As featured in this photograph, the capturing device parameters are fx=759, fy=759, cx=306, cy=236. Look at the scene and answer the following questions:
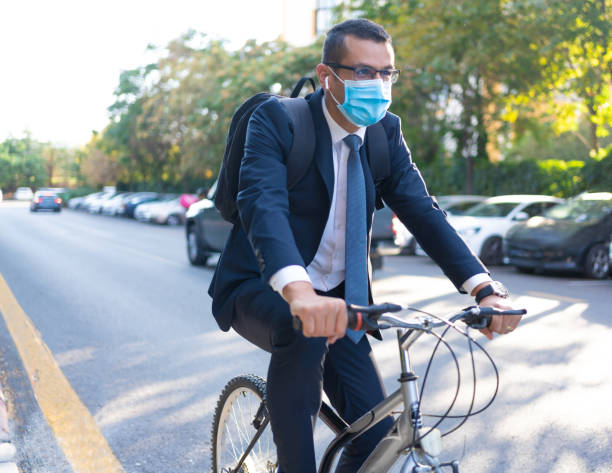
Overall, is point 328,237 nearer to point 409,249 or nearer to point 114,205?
point 409,249

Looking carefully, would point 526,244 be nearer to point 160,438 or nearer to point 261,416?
point 160,438

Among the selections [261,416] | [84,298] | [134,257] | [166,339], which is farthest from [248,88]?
[261,416]

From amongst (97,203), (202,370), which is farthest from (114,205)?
(202,370)

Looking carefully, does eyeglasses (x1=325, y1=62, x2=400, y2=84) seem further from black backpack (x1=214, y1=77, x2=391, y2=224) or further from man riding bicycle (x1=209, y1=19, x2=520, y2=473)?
black backpack (x1=214, y1=77, x2=391, y2=224)

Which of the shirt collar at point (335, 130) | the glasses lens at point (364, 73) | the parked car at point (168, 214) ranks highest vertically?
the glasses lens at point (364, 73)

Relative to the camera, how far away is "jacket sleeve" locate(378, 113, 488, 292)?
2.38 metres

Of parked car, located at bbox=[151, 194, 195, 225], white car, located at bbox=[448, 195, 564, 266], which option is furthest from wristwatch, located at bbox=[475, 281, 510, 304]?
parked car, located at bbox=[151, 194, 195, 225]

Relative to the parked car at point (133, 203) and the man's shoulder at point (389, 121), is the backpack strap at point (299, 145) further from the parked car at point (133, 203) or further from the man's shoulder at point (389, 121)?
the parked car at point (133, 203)

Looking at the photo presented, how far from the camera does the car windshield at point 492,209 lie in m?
14.9

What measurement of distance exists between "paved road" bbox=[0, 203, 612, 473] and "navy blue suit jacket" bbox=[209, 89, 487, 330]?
5.41 ft

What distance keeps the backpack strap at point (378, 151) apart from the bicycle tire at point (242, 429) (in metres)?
0.87

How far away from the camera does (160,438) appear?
13.5 feet

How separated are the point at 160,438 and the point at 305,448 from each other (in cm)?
198

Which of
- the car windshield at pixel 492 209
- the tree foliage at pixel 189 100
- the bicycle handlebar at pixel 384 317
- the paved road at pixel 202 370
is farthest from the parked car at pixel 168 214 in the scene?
the bicycle handlebar at pixel 384 317
